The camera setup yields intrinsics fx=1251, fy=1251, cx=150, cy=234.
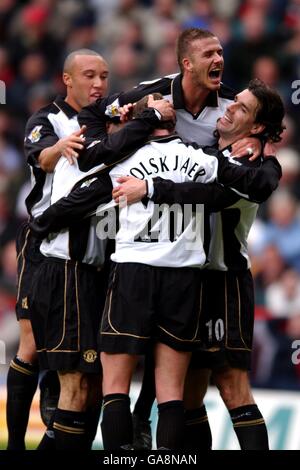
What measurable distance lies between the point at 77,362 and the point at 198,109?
1342 millimetres

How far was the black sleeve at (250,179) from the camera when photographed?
549 cm

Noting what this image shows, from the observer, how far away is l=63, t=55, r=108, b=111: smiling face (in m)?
6.37

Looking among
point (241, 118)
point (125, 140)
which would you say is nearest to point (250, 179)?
point (241, 118)

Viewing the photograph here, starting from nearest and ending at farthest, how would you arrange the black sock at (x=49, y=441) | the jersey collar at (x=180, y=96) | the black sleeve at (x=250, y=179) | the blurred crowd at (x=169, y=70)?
1. the black sleeve at (x=250, y=179)
2. the jersey collar at (x=180, y=96)
3. the black sock at (x=49, y=441)
4. the blurred crowd at (x=169, y=70)

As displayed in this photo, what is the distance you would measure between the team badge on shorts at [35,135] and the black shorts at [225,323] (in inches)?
42.0

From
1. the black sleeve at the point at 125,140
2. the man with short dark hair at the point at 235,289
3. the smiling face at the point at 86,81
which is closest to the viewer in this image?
the black sleeve at the point at 125,140

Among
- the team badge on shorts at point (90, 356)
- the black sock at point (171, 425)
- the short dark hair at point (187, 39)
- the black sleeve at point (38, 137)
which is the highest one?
the short dark hair at point (187, 39)

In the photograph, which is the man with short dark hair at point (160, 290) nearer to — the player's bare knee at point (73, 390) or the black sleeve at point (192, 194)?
the black sleeve at point (192, 194)

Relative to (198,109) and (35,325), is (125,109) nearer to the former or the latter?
(198,109)

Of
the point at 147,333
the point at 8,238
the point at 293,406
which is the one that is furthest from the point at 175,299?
the point at 8,238

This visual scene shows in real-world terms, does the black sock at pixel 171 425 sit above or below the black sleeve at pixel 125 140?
below

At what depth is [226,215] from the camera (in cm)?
592

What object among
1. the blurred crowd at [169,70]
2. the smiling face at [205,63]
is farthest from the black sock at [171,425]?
the blurred crowd at [169,70]

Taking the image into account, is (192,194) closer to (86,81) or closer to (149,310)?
(149,310)
